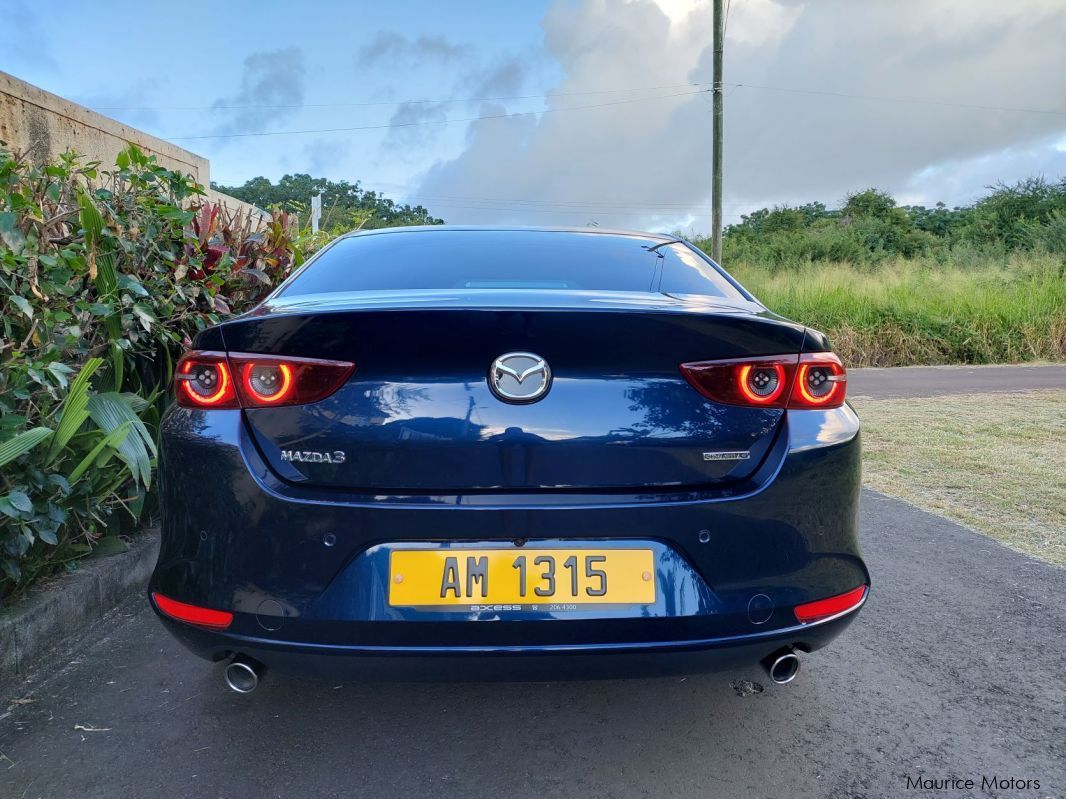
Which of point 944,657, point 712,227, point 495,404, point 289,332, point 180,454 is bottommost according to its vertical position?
point 944,657

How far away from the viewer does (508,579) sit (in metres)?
1.67

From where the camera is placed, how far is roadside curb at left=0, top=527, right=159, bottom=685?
2414 millimetres

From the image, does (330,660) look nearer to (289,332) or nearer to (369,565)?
(369,565)

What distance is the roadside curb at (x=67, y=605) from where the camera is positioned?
241cm

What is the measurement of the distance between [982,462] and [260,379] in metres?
5.35

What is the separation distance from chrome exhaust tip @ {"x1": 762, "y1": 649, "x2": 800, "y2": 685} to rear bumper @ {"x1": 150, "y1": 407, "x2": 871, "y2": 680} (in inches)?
1.5

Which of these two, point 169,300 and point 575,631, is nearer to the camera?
point 575,631

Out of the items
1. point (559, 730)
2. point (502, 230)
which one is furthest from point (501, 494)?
point (502, 230)

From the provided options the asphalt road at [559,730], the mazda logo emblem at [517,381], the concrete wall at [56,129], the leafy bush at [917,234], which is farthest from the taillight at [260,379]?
the leafy bush at [917,234]

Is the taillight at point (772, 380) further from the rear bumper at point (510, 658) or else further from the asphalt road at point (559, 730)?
the asphalt road at point (559, 730)

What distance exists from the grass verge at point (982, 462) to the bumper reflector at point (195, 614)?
3445 millimetres

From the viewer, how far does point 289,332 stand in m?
1.75

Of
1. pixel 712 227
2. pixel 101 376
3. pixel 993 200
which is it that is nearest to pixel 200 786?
pixel 101 376

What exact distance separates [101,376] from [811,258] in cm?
2762
